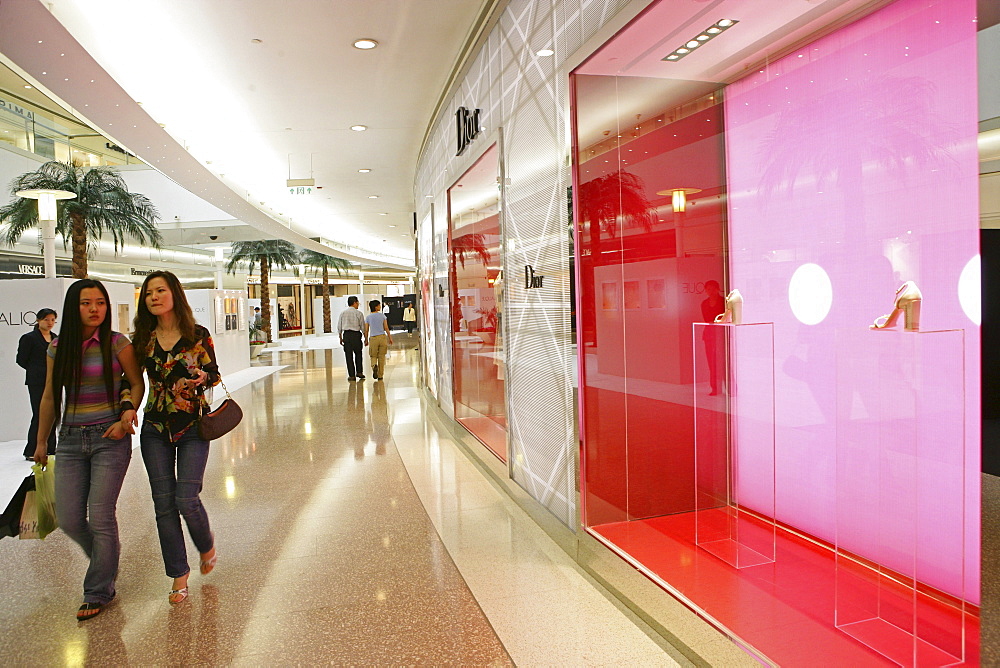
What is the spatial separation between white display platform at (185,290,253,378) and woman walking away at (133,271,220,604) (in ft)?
37.4

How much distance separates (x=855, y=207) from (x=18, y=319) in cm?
896

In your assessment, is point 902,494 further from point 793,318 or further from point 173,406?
point 173,406

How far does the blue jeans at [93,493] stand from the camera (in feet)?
11.2

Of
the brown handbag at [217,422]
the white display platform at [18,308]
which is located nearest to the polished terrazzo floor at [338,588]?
the brown handbag at [217,422]

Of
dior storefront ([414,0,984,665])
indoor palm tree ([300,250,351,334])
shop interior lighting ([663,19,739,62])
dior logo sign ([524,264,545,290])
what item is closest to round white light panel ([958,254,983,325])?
dior storefront ([414,0,984,665])

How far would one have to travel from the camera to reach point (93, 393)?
3.45 metres

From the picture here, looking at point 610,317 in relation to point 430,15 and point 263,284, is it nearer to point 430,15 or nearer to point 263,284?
point 430,15

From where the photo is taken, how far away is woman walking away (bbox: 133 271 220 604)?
11.6 ft

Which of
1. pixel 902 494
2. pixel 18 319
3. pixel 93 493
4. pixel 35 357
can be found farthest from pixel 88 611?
pixel 18 319

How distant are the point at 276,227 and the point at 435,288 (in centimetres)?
747

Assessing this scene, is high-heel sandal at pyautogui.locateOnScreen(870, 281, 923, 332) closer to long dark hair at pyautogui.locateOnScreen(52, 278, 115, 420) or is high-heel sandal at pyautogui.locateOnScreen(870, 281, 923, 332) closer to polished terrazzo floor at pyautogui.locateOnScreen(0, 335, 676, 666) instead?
polished terrazzo floor at pyautogui.locateOnScreen(0, 335, 676, 666)

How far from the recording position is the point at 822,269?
2.92 m

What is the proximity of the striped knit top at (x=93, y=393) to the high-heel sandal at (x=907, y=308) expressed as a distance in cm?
325

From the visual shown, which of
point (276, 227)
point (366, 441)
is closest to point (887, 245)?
point (366, 441)
